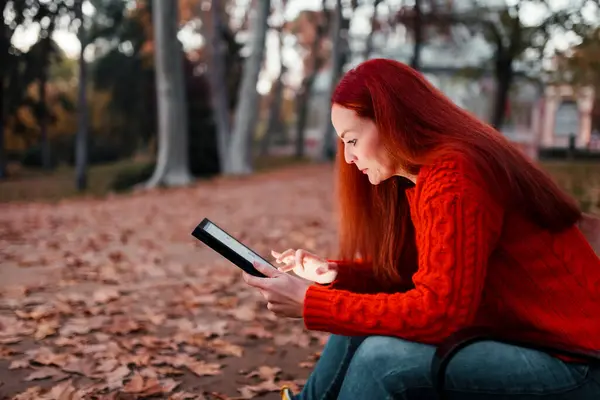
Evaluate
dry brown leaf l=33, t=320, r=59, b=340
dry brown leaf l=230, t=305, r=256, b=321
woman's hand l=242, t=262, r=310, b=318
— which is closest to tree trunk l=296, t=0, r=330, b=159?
dry brown leaf l=230, t=305, r=256, b=321

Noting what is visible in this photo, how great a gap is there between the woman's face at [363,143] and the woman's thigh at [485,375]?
0.53m

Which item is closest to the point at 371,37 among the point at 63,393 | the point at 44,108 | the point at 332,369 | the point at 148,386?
the point at 44,108

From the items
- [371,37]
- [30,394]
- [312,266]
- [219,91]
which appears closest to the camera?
[312,266]

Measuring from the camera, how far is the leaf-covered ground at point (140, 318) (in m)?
3.06

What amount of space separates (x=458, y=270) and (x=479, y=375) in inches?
10.9

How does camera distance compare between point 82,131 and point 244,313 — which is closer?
point 244,313

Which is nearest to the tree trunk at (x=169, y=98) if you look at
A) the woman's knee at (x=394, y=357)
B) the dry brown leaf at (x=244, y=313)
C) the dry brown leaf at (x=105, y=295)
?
the dry brown leaf at (x=105, y=295)

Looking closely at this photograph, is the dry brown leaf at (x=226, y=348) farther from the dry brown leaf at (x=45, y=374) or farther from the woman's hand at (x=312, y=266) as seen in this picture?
the woman's hand at (x=312, y=266)

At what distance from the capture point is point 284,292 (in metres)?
1.78

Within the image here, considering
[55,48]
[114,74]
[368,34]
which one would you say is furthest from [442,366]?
[368,34]

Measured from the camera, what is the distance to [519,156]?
173 centimetres

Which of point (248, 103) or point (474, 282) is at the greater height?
point (248, 103)

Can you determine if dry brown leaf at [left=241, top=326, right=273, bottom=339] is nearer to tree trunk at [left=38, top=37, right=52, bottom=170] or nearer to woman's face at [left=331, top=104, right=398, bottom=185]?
woman's face at [left=331, top=104, right=398, bottom=185]

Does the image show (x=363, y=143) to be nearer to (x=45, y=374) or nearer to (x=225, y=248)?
(x=225, y=248)
